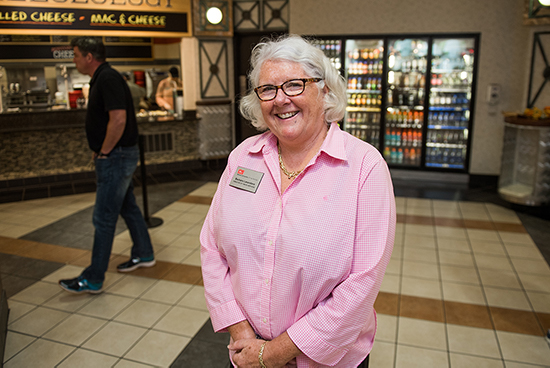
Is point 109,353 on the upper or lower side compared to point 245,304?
lower

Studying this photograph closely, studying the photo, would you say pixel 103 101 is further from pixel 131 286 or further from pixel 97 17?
pixel 97 17

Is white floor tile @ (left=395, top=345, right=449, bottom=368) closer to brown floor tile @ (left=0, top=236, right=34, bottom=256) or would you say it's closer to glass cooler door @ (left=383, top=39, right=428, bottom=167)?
brown floor tile @ (left=0, top=236, right=34, bottom=256)

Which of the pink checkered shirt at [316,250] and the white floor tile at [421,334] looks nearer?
the pink checkered shirt at [316,250]

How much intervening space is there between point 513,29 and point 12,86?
7819 mm

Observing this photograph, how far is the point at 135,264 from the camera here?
→ 146 inches

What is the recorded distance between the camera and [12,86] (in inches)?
281

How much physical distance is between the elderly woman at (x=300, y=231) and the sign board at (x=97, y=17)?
6034mm

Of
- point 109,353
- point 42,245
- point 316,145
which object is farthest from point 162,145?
point 316,145

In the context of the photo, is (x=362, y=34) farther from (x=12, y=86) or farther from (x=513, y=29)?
(x=12, y=86)

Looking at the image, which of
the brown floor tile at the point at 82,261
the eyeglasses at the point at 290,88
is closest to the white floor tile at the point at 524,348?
the eyeglasses at the point at 290,88

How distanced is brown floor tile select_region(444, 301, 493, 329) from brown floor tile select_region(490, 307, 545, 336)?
6 centimetres

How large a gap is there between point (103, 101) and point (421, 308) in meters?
2.72

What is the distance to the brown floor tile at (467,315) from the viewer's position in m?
2.92

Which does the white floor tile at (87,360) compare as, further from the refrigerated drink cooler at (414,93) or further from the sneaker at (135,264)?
the refrigerated drink cooler at (414,93)
